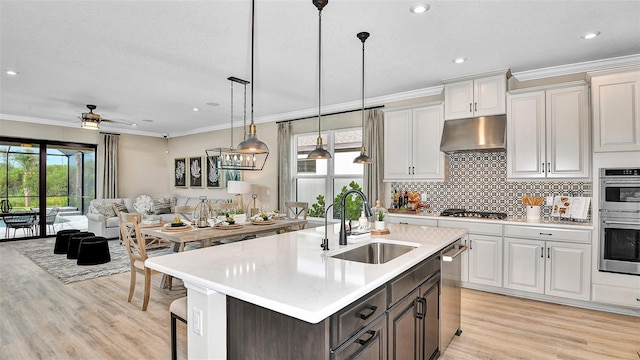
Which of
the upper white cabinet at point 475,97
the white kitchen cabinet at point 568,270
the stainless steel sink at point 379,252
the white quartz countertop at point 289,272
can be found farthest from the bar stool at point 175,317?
the upper white cabinet at point 475,97

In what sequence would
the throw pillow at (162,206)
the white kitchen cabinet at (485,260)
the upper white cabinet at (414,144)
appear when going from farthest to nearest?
1. the throw pillow at (162,206)
2. the upper white cabinet at (414,144)
3. the white kitchen cabinet at (485,260)

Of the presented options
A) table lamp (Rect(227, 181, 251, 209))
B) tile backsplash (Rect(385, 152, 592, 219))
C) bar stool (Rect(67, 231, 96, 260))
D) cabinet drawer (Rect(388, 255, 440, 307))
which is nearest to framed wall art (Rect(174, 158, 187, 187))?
table lamp (Rect(227, 181, 251, 209))

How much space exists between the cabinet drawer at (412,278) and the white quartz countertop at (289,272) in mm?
75

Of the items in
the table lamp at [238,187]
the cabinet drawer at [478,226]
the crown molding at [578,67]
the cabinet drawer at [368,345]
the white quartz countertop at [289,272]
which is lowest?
the cabinet drawer at [368,345]

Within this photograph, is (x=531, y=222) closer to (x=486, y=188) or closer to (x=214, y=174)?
(x=486, y=188)

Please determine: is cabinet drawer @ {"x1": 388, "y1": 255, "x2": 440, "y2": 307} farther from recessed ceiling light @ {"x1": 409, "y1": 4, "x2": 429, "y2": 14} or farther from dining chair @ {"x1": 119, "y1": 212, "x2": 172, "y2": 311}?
dining chair @ {"x1": 119, "y1": 212, "x2": 172, "y2": 311}

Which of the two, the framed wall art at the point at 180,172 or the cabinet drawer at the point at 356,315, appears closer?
the cabinet drawer at the point at 356,315

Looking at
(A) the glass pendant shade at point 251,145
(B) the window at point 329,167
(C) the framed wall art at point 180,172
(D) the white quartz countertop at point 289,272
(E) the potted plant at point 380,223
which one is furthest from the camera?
(C) the framed wall art at point 180,172

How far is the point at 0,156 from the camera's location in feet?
23.3

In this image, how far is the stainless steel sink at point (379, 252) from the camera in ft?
8.04

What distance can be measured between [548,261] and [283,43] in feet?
12.2

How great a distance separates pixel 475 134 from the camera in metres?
4.13

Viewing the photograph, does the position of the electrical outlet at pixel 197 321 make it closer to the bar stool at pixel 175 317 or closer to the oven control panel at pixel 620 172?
the bar stool at pixel 175 317

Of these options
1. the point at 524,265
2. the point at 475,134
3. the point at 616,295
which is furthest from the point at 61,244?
the point at 616,295
